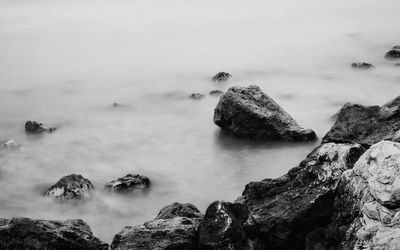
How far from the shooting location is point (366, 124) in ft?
29.8

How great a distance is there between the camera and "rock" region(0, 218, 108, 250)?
21.1 feet

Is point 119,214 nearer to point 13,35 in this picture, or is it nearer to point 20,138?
point 20,138

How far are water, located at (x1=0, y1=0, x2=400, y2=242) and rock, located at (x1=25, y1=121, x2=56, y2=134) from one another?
18 cm

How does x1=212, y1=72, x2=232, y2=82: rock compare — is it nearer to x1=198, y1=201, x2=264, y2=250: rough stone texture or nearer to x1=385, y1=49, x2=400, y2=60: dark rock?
x1=385, y1=49, x2=400, y2=60: dark rock

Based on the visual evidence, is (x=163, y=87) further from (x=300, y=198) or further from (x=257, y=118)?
(x=300, y=198)

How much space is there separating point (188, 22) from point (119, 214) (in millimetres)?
17979

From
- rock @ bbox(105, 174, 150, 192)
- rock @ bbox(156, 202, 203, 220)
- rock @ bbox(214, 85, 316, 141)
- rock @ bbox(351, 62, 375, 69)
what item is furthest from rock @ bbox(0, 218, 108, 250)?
rock @ bbox(351, 62, 375, 69)

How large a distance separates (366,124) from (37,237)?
5.37 meters

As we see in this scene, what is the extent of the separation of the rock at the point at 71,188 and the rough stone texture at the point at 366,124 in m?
4.03

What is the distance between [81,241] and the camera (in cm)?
671

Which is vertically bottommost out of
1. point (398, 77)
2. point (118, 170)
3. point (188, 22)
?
point (118, 170)

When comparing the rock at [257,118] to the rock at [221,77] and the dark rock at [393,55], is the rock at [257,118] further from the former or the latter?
the dark rock at [393,55]

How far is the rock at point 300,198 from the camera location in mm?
6465

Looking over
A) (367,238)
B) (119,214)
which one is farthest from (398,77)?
(367,238)
